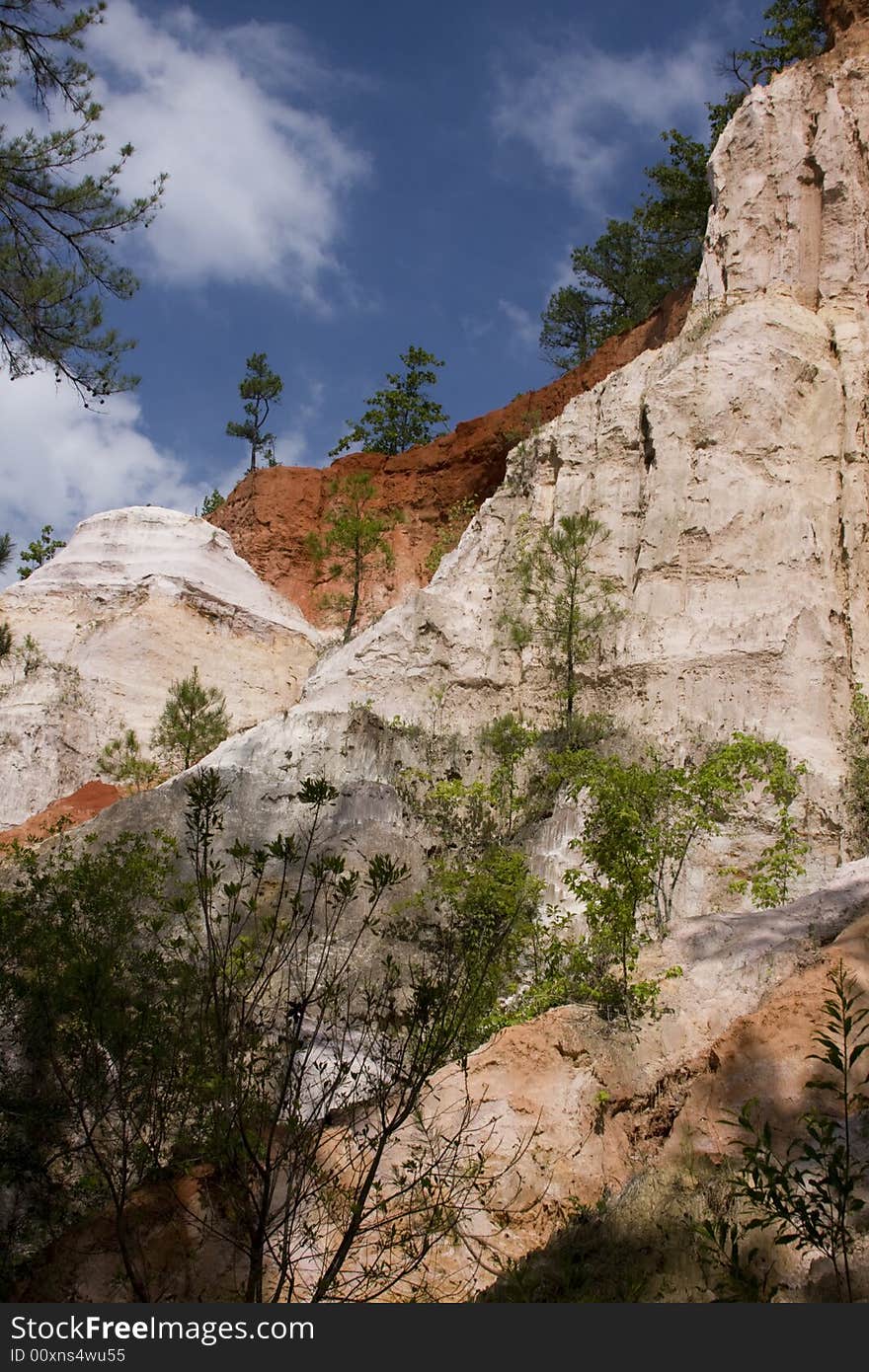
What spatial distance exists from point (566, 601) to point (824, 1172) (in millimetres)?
15141

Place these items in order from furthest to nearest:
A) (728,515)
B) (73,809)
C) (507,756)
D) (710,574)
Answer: (73,809) → (728,515) → (710,574) → (507,756)

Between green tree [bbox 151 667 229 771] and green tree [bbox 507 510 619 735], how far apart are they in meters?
7.02

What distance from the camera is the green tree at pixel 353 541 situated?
93.9 feet

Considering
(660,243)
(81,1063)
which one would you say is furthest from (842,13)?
(81,1063)

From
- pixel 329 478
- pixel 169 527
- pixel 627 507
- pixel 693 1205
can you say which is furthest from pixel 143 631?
pixel 693 1205

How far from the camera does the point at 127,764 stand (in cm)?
2355

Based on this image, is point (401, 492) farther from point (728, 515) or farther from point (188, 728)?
point (728, 515)

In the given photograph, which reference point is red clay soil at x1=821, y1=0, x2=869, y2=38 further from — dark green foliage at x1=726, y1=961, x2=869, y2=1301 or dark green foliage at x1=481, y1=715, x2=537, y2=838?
dark green foliage at x1=726, y1=961, x2=869, y2=1301

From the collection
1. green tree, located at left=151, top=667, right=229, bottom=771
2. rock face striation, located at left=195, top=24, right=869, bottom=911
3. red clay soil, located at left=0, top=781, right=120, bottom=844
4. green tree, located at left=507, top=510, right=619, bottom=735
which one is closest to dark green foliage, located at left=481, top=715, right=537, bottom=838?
green tree, located at left=507, top=510, right=619, bottom=735

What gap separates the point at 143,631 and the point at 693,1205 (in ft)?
80.6

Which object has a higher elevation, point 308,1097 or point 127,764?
point 127,764

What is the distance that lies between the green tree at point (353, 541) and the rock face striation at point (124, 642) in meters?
2.04

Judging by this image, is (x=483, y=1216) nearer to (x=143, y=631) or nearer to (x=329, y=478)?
(x=143, y=631)

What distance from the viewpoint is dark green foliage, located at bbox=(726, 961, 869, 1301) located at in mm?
4816
